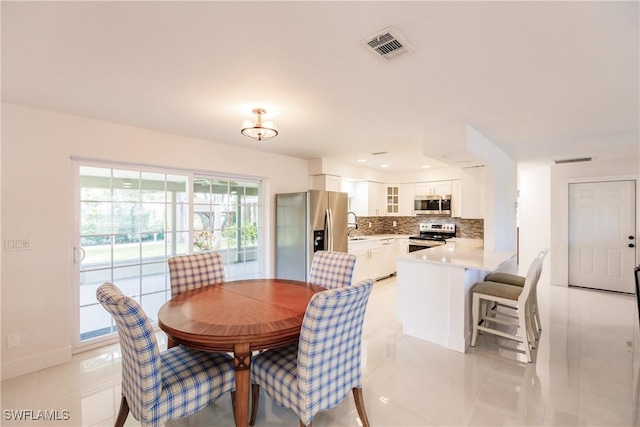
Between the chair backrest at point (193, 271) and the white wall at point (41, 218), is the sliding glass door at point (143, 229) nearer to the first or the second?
the white wall at point (41, 218)

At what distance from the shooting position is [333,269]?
2.63 metres

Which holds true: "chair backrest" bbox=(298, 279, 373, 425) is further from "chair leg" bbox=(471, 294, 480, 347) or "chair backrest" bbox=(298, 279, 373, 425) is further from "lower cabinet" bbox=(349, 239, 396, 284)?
"lower cabinet" bbox=(349, 239, 396, 284)

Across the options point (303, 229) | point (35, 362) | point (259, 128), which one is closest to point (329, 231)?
point (303, 229)

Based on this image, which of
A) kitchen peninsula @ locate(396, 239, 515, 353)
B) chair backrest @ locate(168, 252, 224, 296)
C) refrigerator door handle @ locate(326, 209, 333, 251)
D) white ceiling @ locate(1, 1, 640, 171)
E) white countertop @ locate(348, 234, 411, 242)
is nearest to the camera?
white ceiling @ locate(1, 1, 640, 171)

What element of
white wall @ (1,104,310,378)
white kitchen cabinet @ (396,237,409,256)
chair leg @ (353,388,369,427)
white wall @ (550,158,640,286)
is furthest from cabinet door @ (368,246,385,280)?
white wall @ (1,104,310,378)

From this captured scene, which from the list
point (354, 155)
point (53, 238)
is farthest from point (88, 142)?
point (354, 155)

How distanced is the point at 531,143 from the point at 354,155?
2363mm

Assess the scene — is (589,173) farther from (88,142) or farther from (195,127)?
(88,142)

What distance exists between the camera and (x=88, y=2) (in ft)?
4.26

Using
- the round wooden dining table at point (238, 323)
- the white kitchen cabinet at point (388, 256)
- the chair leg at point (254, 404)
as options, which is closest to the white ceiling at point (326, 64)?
the round wooden dining table at point (238, 323)

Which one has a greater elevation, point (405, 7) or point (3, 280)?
point (405, 7)

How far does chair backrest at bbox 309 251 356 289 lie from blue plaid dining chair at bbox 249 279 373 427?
78 centimetres

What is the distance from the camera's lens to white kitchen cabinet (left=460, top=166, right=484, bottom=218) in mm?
4434

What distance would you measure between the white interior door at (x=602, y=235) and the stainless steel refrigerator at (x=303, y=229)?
428 centimetres
